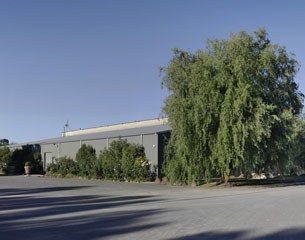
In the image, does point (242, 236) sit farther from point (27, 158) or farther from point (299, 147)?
point (27, 158)

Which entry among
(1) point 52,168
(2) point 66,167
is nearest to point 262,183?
(2) point 66,167

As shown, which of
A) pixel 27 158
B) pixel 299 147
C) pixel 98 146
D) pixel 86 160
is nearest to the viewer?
pixel 86 160

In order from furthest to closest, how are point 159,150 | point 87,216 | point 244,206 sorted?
point 159,150 → point 244,206 → point 87,216

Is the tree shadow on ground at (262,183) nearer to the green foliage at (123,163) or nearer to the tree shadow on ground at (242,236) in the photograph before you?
the green foliage at (123,163)

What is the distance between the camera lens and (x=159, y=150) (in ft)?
128

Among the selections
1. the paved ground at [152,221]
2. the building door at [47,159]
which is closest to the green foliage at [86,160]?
the building door at [47,159]

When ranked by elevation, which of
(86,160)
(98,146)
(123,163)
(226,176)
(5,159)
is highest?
(98,146)

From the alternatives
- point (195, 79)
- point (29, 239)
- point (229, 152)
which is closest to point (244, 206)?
point (29, 239)

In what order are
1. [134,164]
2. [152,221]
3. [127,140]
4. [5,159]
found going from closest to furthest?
[152,221] → [134,164] → [127,140] → [5,159]

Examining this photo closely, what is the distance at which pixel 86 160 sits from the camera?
144 ft

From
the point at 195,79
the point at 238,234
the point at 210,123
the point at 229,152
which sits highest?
the point at 195,79

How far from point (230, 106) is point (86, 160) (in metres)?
18.8

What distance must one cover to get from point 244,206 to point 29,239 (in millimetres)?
9175

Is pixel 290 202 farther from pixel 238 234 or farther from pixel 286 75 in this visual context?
pixel 286 75
